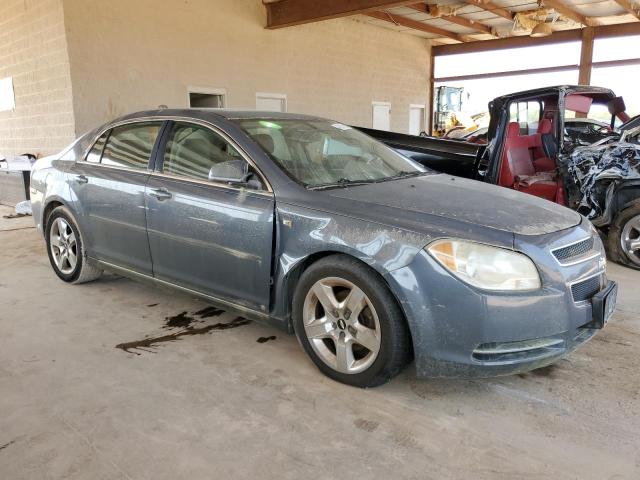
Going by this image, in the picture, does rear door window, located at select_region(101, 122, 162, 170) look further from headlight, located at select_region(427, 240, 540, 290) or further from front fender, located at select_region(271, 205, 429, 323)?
headlight, located at select_region(427, 240, 540, 290)

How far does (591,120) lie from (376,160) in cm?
558

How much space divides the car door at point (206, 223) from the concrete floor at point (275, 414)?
42 centimetres

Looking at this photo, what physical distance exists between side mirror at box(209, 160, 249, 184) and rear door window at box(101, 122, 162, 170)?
0.88m

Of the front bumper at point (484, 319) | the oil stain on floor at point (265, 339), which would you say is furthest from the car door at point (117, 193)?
the front bumper at point (484, 319)

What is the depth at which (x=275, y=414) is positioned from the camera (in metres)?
2.48

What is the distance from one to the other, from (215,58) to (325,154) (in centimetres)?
739

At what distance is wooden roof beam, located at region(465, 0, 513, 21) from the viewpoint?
11.5 metres

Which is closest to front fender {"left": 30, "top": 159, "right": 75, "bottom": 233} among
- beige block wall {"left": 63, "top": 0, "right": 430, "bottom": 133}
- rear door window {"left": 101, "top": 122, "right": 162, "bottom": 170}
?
rear door window {"left": 101, "top": 122, "right": 162, "bottom": 170}

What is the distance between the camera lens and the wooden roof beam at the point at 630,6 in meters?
11.0

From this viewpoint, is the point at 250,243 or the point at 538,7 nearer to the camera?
the point at 250,243

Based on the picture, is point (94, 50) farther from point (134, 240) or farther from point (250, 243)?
point (250, 243)

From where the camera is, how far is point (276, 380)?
2801 millimetres

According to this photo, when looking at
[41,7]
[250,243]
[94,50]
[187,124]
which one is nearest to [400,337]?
[250,243]

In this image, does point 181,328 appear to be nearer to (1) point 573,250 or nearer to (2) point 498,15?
(1) point 573,250
